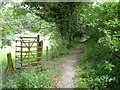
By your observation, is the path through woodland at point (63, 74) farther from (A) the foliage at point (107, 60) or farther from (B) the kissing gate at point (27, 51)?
(B) the kissing gate at point (27, 51)

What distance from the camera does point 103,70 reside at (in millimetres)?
2793

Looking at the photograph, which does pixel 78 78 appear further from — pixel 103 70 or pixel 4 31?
pixel 4 31

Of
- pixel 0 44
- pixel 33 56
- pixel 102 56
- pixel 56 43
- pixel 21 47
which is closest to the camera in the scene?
pixel 0 44

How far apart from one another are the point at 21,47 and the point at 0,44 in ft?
1.41

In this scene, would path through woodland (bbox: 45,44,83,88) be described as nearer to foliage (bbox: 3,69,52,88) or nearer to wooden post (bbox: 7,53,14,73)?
foliage (bbox: 3,69,52,88)

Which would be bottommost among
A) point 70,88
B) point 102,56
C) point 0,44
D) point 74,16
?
point 70,88

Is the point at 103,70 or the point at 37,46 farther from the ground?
the point at 37,46

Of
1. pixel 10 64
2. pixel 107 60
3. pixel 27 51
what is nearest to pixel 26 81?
pixel 10 64

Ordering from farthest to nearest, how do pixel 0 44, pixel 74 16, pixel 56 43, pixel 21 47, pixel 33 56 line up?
pixel 74 16
pixel 56 43
pixel 33 56
pixel 21 47
pixel 0 44

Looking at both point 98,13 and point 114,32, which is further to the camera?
point 98,13

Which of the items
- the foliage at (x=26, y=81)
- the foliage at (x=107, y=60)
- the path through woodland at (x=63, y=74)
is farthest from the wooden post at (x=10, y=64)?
the foliage at (x=107, y=60)

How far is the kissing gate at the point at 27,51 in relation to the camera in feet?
8.39

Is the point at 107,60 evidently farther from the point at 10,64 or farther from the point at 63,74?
the point at 10,64


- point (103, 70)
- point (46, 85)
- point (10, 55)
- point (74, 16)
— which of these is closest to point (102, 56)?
point (103, 70)
